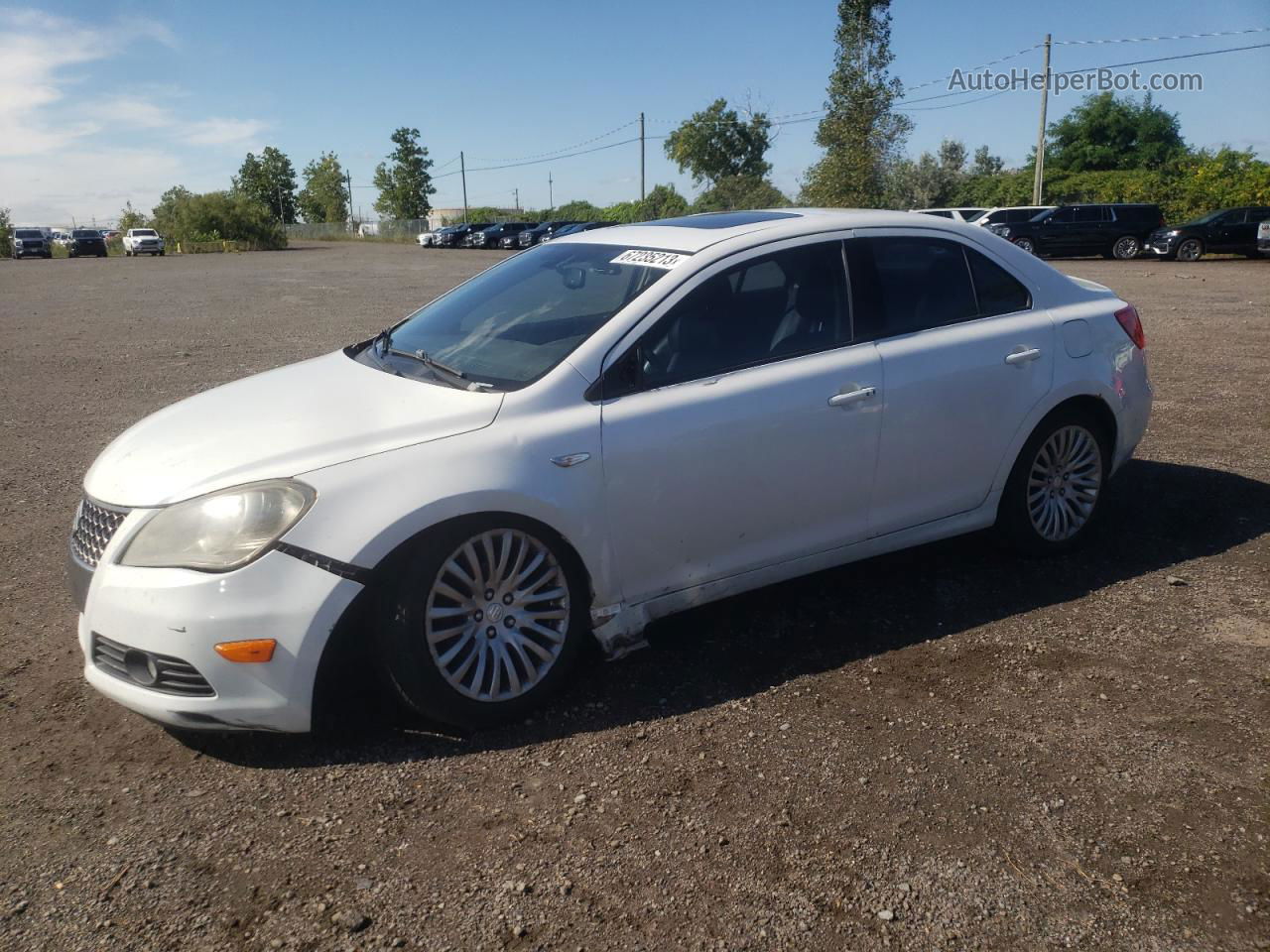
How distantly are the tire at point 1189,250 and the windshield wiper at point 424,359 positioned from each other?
30055mm

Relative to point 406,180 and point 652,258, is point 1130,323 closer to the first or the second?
point 652,258

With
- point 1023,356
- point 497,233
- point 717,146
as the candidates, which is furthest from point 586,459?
point 717,146

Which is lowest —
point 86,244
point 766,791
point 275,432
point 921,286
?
point 766,791

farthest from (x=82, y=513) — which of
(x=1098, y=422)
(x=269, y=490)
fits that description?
(x=1098, y=422)

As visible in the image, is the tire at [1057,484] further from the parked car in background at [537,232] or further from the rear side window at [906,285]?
the parked car in background at [537,232]

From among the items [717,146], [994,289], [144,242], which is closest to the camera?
[994,289]

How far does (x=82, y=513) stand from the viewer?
373 centimetres

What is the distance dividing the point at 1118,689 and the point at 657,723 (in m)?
1.69

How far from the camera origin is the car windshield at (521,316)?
3.99 m

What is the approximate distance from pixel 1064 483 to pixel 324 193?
119 meters

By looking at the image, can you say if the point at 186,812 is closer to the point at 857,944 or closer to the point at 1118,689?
the point at 857,944

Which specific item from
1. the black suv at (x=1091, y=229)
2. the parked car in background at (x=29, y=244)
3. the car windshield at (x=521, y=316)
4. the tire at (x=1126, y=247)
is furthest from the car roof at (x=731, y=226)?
the parked car in background at (x=29, y=244)

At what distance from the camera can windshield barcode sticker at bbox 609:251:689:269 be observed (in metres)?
4.14

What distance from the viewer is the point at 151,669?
10.9 ft
